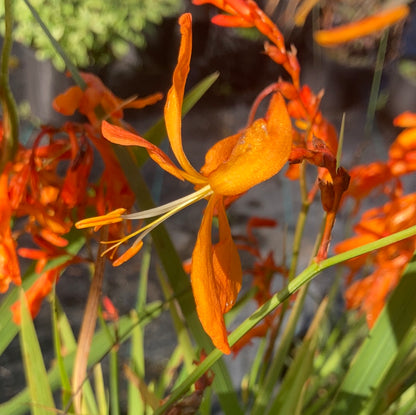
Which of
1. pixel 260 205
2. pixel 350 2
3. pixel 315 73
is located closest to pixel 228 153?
pixel 260 205

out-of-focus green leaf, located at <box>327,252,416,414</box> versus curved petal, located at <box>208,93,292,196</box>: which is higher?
curved petal, located at <box>208,93,292,196</box>

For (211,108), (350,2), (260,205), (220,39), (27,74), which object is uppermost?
(350,2)

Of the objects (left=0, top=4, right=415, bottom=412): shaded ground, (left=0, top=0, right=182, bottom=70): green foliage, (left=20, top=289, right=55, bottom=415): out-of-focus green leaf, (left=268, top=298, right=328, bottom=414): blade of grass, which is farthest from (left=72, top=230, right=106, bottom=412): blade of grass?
(left=0, top=0, right=182, bottom=70): green foliage

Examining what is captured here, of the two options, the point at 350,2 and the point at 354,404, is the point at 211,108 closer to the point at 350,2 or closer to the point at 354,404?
the point at 350,2

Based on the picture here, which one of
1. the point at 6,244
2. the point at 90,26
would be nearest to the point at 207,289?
the point at 6,244

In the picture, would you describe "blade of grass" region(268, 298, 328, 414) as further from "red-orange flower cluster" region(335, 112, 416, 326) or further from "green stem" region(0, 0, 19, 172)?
"green stem" region(0, 0, 19, 172)

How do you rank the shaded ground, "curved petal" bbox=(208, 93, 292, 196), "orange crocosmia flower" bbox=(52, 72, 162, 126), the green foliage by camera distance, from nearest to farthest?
1. "curved petal" bbox=(208, 93, 292, 196)
2. "orange crocosmia flower" bbox=(52, 72, 162, 126)
3. the shaded ground
4. the green foliage
